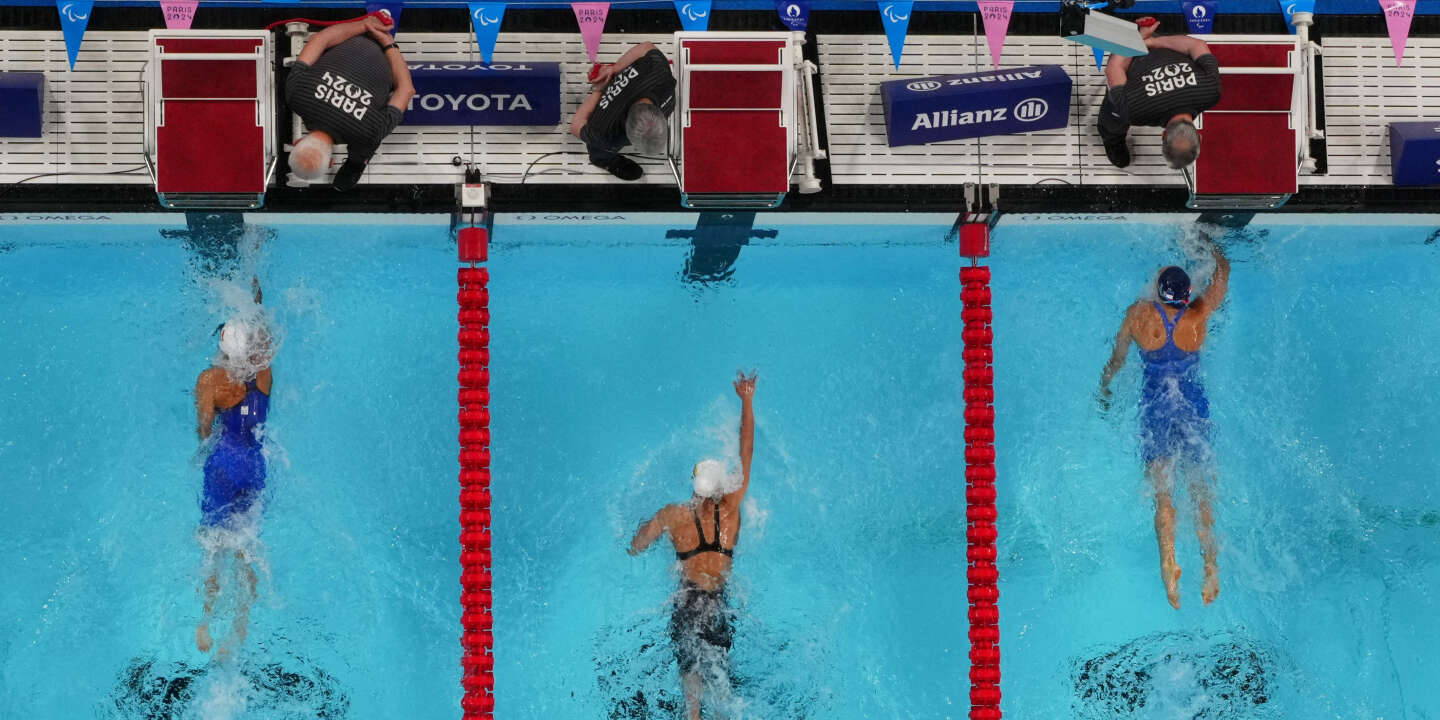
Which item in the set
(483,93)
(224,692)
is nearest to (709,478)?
(483,93)

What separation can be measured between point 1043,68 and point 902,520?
2138 millimetres

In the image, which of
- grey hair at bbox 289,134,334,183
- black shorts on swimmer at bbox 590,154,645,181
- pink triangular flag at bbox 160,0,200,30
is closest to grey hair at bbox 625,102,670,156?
black shorts on swimmer at bbox 590,154,645,181

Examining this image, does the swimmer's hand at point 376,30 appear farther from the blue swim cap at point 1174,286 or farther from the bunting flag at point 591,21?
the blue swim cap at point 1174,286

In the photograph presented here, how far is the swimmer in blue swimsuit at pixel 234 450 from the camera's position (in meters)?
6.29

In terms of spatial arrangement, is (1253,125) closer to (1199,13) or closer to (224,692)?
(1199,13)

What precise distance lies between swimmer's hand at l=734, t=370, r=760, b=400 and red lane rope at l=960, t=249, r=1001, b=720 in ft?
3.26

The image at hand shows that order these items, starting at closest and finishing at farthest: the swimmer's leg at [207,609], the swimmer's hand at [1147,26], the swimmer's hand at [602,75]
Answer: the swimmer's hand at [602,75], the swimmer's hand at [1147,26], the swimmer's leg at [207,609]

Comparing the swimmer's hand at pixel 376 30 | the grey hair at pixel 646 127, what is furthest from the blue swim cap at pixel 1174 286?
the swimmer's hand at pixel 376 30

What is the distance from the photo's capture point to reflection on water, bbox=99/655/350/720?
20.8 ft

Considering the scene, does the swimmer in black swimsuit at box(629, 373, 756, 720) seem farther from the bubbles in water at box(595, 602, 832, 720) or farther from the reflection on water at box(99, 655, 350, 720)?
the reflection on water at box(99, 655, 350, 720)

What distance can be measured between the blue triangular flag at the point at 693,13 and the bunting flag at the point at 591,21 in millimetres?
337

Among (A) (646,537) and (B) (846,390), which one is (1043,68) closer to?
(B) (846,390)

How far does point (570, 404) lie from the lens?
6.66 meters

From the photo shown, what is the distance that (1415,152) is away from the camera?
6.33 meters
